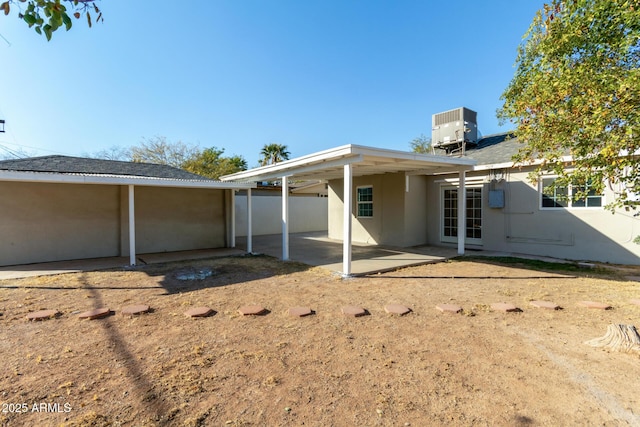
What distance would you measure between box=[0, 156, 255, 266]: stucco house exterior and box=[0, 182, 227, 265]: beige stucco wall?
2 centimetres

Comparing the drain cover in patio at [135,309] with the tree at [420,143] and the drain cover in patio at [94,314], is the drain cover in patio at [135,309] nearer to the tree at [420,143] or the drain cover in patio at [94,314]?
the drain cover in patio at [94,314]

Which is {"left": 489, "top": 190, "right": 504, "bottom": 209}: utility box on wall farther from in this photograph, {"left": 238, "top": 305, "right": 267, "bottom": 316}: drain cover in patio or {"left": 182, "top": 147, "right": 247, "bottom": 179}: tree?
{"left": 182, "top": 147, "right": 247, "bottom": 179}: tree

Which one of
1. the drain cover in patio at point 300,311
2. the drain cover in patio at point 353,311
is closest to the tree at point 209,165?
the drain cover in patio at point 300,311

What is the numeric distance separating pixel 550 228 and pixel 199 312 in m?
9.46

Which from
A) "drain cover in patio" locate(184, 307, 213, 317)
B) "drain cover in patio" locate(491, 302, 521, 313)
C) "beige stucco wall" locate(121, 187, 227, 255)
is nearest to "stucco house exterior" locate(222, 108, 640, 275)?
"beige stucco wall" locate(121, 187, 227, 255)

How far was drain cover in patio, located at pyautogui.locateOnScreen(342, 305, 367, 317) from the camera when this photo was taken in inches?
175

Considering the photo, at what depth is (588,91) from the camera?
4406mm

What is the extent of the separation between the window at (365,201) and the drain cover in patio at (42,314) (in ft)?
31.5

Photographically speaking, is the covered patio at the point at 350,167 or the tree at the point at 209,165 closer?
the covered patio at the point at 350,167

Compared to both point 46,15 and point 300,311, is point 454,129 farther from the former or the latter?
point 46,15

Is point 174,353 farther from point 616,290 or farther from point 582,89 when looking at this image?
point 616,290

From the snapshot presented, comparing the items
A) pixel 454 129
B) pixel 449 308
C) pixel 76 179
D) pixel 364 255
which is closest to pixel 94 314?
pixel 76 179

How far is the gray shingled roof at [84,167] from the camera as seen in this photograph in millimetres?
8727

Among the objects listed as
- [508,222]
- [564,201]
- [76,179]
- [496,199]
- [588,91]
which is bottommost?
[508,222]
